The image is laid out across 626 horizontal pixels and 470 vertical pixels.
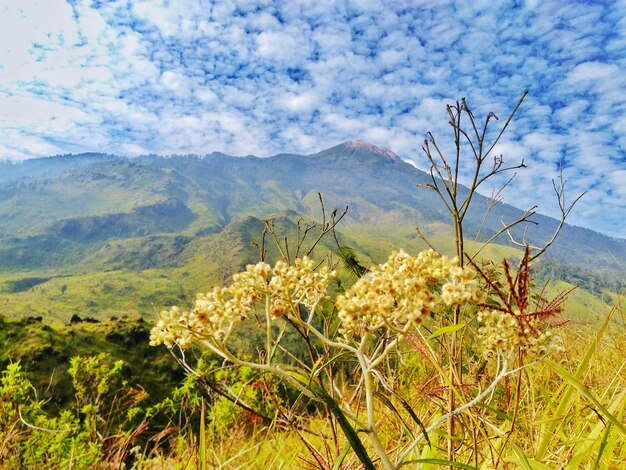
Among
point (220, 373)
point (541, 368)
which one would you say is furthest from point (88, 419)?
point (541, 368)

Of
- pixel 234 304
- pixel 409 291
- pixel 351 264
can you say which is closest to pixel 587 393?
pixel 409 291

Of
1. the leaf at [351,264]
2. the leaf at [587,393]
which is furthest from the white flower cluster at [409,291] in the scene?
the leaf at [351,264]

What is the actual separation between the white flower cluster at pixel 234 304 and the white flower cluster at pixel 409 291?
16.4 inches

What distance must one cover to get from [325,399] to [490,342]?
3.16 ft

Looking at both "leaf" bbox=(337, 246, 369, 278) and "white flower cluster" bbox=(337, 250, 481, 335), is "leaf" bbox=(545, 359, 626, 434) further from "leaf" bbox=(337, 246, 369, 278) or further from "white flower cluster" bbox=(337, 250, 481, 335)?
"leaf" bbox=(337, 246, 369, 278)

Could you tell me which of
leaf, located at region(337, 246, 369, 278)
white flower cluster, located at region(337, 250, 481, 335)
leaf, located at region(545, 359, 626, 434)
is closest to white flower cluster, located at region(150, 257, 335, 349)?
white flower cluster, located at region(337, 250, 481, 335)

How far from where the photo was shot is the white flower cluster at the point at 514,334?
1.80 m

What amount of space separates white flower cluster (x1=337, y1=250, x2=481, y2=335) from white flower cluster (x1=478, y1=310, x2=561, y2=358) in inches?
13.6

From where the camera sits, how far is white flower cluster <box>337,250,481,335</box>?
61.5 inches

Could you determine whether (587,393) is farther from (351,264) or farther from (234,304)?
(351,264)

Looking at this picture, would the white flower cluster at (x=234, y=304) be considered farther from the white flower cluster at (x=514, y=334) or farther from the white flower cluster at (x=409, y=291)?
the white flower cluster at (x=514, y=334)

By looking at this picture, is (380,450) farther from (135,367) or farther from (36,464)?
(135,367)

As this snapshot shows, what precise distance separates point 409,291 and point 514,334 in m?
0.65

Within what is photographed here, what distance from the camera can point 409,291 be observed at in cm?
163
